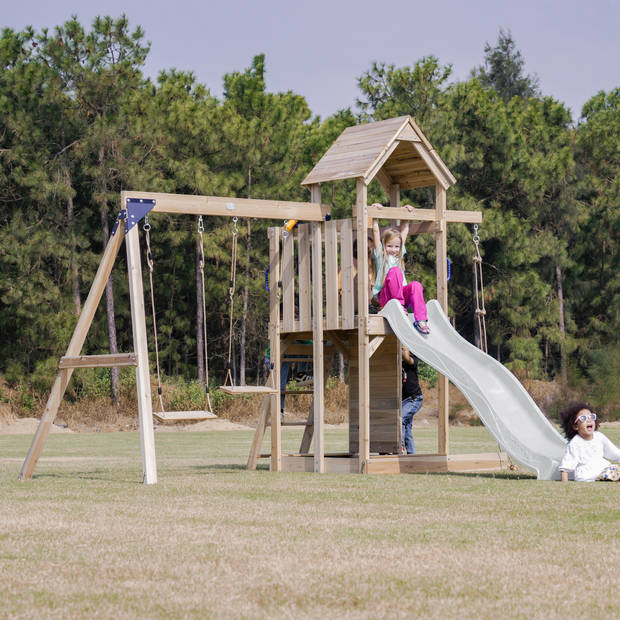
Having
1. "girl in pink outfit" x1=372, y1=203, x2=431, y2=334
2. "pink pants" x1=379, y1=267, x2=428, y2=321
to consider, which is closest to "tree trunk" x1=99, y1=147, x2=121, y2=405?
"girl in pink outfit" x1=372, y1=203, x2=431, y2=334

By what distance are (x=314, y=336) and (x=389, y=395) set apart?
1.65 metres

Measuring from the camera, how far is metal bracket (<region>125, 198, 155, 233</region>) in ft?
38.1

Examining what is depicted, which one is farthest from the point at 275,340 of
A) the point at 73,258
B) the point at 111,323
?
the point at 73,258

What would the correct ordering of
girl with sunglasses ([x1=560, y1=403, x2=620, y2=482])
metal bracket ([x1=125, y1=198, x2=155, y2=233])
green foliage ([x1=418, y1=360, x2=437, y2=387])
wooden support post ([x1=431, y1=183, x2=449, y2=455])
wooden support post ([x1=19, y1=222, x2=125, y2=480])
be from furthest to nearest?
green foliage ([x1=418, y1=360, x2=437, y2=387]) → wooden support post ([x1=431, y1=183, x2=449, y2=455]) → wooden support post ([x1=19, y1=222, x2=125, y2=480]) → metal bracket ([x1=125, y1=198, x2=155, y2=233]) → girl with sunglasses ([x1=560, y1=403, x2=620, y2=482])

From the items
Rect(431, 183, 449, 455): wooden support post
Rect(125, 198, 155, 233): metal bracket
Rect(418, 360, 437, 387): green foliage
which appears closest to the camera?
Rect(125, 198, 155, 233): metal bracket

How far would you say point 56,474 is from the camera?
12.9 meters

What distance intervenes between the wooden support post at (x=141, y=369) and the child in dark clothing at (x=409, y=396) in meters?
3.75

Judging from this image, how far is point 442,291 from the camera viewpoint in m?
13.7

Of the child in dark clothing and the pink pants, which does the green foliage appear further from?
the pink pants

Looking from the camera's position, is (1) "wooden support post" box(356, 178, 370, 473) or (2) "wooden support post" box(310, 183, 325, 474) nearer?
(1) "wooden support post" box(356, 178, 370, 473)

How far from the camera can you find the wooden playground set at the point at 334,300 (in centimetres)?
1186

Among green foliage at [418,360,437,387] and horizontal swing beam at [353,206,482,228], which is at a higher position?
horizontal swing beam at [353,206,482,228]

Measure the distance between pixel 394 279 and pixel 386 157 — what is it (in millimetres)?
1449

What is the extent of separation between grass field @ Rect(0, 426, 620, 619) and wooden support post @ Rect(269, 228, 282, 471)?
6.77 ft
